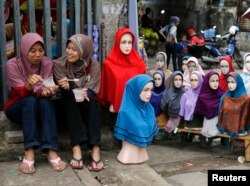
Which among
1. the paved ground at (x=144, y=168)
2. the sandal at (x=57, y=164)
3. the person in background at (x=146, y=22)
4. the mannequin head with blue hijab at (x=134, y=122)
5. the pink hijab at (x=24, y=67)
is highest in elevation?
the person in background at (x=146, y=22)

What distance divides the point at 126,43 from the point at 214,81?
127 centimetres

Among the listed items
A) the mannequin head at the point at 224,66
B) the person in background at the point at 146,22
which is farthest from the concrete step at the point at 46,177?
the person in background at the point at 146,22

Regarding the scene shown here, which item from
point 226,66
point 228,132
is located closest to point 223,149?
point 228,132

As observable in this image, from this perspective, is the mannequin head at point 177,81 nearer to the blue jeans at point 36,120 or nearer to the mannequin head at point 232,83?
the mannequin head at point 232,83

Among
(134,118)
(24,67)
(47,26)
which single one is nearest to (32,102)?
(24,67)

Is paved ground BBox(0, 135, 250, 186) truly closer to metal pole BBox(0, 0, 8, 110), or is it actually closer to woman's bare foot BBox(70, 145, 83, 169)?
woman's bare foot BBox(70, 145, 83, 169)

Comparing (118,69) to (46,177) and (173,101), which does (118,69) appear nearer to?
(173,101)

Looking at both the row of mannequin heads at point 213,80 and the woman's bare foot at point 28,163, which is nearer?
the woman's bare foot at point 28,163

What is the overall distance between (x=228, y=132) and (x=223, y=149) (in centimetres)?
64

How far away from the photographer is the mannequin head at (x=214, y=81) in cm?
509

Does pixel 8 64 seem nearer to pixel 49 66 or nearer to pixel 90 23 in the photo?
pixel 49 66

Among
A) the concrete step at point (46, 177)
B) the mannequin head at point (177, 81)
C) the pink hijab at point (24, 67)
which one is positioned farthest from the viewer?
the mannequin head at point (177, 81)

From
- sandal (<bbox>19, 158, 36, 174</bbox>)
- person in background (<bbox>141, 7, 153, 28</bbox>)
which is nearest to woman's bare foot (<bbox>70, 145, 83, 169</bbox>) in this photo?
sandal (<bbox>19, 158, 36, 174</bbox>)

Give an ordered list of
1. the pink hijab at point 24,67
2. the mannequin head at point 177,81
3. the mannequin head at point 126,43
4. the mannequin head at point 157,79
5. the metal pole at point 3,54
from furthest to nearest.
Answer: the mannequin head at point 157,79 < the mannequin head at point 177,81 < the mannequin head at point 126,43 < the metal pole at point 3,54 < the pink hijab at point 24,67
